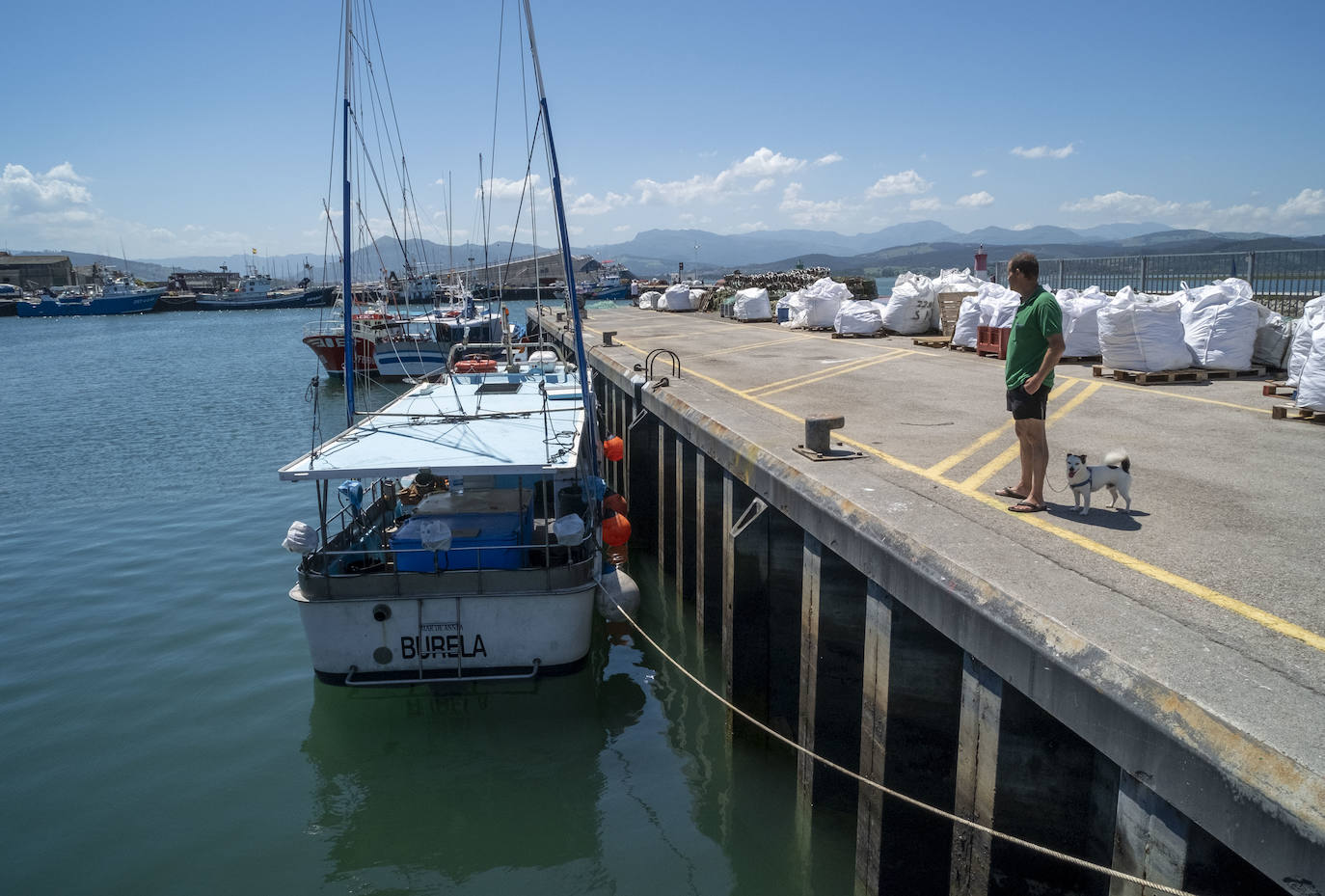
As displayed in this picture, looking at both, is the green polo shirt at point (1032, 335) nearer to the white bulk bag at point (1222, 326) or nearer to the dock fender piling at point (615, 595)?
the dock fender piling at point (615, 595)

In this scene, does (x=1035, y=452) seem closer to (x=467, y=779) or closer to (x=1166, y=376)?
(x=467, y=779)

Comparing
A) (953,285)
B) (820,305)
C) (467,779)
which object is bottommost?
(467,779)

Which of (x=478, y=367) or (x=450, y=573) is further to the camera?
(x=478, y=367)

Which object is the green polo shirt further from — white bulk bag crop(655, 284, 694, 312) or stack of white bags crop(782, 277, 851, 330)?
white bulk bag crop(655, 284, 694, 312)

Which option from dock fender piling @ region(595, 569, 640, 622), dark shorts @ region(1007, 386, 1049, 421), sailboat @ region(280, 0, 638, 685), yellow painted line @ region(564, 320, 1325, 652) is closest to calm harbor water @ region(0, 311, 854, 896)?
dock fender piling @ region(595, 569, 640, 622)

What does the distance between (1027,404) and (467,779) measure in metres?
6.31

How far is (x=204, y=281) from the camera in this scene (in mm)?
182625

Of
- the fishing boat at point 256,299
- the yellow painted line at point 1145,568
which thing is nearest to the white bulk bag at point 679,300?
the yellow painted line at point 1145,568

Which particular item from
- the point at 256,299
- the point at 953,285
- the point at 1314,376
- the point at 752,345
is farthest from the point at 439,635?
the point at 256,299

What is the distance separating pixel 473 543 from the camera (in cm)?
947

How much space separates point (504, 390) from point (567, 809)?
6521 millimetres

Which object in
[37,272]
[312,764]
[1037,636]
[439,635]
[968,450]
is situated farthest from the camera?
[37,272]

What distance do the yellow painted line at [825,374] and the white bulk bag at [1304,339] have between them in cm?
658

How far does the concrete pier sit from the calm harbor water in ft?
3.32
